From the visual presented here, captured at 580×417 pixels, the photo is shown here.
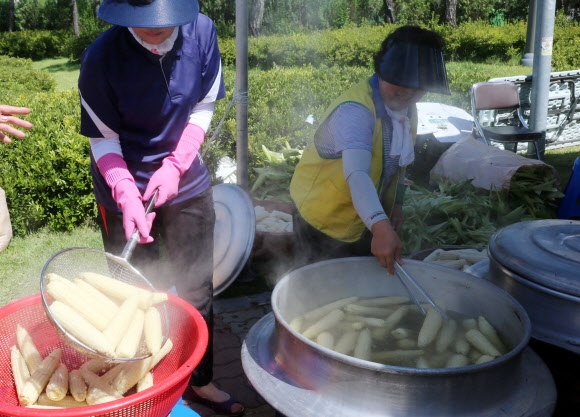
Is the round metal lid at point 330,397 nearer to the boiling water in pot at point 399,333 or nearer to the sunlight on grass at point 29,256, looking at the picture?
the boiling water in pot at point 399,333

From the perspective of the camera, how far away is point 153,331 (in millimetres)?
2105

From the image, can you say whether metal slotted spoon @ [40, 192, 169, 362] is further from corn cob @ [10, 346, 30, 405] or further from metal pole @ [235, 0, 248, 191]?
metal pole @ [235, 0, 248, 191]

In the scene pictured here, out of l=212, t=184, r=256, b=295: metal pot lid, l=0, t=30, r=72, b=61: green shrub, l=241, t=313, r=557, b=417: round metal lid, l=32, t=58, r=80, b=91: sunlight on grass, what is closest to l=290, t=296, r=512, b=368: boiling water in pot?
l=241, t=313, r=557, b=417: round metal lid

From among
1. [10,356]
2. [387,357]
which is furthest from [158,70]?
[387,357]

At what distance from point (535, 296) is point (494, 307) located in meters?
0.17

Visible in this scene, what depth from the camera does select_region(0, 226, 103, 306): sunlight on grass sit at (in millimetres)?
4754

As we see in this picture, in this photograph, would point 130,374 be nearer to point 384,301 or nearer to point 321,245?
point 384,301

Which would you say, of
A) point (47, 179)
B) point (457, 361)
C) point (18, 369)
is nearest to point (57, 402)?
point (18, 369)

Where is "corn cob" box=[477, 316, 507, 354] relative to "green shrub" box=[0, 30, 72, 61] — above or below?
below

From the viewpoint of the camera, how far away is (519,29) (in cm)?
2191

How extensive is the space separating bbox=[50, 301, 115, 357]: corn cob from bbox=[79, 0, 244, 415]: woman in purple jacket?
53cm

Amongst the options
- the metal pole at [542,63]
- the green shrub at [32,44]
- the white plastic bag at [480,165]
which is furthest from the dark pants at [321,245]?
the green shrub at [32,44]

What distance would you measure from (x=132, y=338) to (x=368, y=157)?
50.3 inches

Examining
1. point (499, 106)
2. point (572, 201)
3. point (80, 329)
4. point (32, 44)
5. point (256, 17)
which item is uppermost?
point (256, 17)
